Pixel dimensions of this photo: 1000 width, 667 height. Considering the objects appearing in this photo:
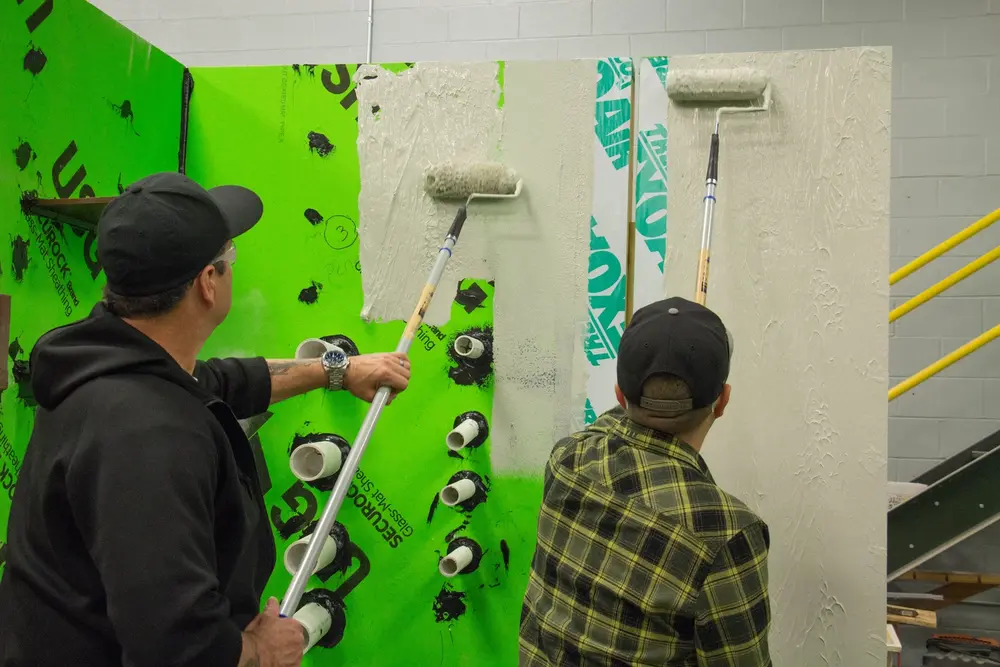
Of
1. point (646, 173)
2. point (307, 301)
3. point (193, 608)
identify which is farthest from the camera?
point (307, 301)

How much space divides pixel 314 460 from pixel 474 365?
446 millimetres

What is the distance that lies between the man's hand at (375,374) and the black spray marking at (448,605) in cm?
58

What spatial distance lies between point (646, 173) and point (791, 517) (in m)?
0.86

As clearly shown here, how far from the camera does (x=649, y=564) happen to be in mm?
1099

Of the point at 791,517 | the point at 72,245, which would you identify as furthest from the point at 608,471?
the point at 72,245

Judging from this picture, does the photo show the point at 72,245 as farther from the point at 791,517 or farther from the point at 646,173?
the point at 791,517

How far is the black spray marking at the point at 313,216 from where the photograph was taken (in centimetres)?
199

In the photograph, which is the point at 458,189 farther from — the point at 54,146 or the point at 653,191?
the point at 54,146

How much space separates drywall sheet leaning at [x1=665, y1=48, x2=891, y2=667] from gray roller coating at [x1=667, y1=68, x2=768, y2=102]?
5cm

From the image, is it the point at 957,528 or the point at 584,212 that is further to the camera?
the point at 957,528

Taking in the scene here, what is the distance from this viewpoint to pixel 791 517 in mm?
1696

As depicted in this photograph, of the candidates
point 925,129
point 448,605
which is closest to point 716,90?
point 448,605

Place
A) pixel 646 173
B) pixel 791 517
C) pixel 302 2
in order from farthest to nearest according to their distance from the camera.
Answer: pixel 302 2
pixel 646 173
pixel 791 517

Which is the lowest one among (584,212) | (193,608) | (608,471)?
(193,608)
